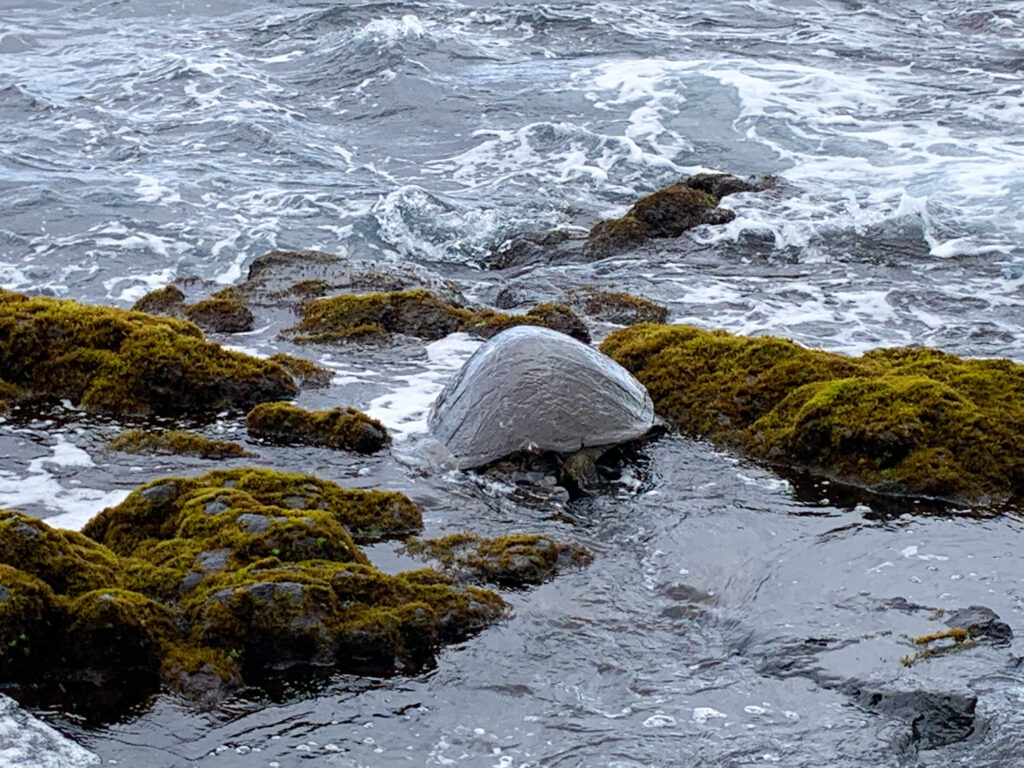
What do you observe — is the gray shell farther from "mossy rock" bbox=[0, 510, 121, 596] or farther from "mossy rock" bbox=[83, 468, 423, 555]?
"mossy rock" bbox=[0, 510, 121, 596]

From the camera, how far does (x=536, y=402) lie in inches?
271

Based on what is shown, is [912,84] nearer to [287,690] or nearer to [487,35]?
[487,35]

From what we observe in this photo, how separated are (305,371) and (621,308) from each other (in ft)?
11.0

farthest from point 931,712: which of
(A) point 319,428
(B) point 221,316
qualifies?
(B) point 221,316

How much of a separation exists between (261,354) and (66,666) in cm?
503

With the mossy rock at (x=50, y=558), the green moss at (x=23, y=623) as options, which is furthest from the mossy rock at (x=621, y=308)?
the green moss at (x=23, y=623)

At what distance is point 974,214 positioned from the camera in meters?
13.5

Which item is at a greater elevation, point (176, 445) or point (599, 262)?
point (176, 445)

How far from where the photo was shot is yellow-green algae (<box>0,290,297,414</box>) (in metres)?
7.80

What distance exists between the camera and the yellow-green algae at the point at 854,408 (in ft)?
21.6

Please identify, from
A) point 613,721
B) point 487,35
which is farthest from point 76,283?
point 487,35

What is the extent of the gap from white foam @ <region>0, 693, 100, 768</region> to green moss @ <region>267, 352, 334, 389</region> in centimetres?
444

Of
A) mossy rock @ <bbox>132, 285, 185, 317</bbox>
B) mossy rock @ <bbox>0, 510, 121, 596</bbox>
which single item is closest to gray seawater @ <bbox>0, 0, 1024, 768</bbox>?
mossy rock @ <bbox>0, 510, 121, 596</bbox>

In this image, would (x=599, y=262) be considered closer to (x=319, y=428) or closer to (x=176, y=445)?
(x=319, y=428)
